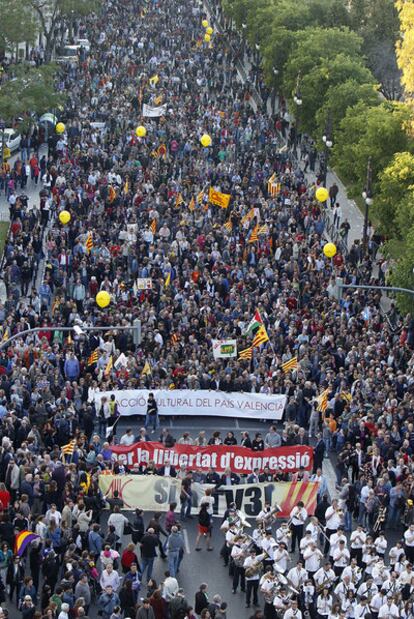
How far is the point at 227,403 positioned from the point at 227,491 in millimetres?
6169

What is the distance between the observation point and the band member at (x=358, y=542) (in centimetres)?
2772

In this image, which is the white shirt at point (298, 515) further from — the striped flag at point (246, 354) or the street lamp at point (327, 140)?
the street lamp at point (327, 140)

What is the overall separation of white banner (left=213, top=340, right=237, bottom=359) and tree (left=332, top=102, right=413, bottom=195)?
1429 cm

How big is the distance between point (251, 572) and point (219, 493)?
2796mm

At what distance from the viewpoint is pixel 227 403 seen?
3544 centimetres

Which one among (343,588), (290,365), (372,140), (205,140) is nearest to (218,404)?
(290,365)

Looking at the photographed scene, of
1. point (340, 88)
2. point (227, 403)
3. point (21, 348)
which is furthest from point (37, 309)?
point (340, 88)

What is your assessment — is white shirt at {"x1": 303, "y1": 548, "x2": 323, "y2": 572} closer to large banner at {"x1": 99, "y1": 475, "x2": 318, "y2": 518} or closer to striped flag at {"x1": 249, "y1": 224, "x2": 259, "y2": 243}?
large banner at {"x1": 99, "y1": 475, "x2": 318, "y2": 518}

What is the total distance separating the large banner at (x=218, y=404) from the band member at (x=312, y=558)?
336 inches

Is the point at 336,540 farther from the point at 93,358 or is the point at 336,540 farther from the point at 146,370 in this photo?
the point at 93,358

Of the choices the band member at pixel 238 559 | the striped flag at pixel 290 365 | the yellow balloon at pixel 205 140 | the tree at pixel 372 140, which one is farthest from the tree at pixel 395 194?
the band member at pixel 238 559

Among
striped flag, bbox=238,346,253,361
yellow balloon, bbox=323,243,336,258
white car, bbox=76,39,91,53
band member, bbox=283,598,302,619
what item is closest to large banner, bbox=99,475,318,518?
band member, bbox=283,598,302,619

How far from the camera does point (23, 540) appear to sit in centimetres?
2691

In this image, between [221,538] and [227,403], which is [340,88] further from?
[221,538]
